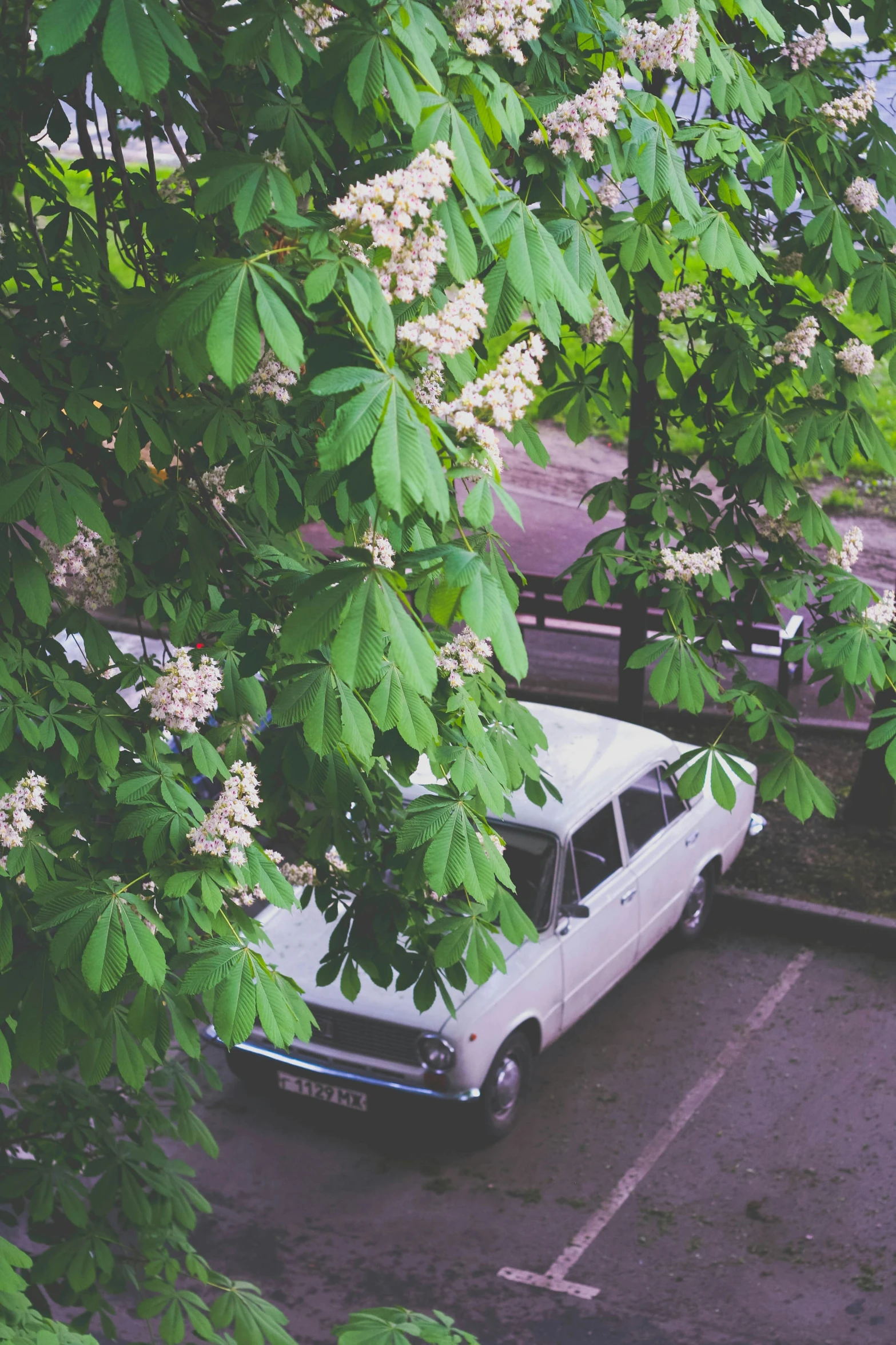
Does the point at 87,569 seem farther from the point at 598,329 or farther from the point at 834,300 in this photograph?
the point at 834,300

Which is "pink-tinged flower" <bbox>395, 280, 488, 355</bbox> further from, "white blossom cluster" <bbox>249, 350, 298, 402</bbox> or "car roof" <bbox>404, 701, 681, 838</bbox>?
"car roof" <bbox>404, 701, 681, 838</bbox>

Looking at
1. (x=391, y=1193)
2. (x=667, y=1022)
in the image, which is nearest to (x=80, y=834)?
(x=391, y=1193)

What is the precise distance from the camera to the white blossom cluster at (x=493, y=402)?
2574 mm

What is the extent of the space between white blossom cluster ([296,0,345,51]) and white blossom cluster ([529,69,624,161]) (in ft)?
2.37

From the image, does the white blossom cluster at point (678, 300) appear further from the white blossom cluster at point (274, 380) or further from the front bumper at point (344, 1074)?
the front bumper at point (344, 1074)

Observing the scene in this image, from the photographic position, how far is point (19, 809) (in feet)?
10.0

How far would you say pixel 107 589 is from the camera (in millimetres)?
3602

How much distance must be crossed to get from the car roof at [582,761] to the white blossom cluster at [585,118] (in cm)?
422

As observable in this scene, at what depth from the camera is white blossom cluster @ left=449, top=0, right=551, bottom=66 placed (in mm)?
2861

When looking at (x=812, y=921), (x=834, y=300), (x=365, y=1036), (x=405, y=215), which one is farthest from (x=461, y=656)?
(x=812, y=921)

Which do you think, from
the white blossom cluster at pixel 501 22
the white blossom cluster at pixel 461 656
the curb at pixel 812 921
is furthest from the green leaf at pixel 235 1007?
the curb at pixel 812 921

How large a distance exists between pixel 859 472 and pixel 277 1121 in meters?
11.6

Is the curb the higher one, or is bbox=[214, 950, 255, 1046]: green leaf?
bbox=[214, 950, 255, 1046]: green leaf

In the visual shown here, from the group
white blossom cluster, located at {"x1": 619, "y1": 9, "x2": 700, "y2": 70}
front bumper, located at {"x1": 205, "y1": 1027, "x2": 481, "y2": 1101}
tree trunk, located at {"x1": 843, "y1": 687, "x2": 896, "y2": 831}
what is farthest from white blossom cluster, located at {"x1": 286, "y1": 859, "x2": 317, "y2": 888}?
tree trunk, located at {"x1": 843, "y1": 687, "x2": 896, "y2": 831}
